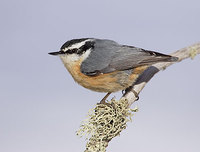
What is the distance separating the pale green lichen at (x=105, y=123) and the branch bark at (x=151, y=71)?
0.24 meters

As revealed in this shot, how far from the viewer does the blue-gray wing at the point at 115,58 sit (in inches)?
145

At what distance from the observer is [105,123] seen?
3338 millimetres

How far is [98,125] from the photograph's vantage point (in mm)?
3355

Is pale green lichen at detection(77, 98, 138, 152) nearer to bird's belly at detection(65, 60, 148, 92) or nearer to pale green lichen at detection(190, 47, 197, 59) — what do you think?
bird's belly at detection(65, 60, 148, 92)

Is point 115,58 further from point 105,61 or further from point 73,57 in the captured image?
point 73,57

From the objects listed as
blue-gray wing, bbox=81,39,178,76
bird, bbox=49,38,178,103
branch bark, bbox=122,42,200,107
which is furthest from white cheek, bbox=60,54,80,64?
branch bark, bbox=122,42,200,107

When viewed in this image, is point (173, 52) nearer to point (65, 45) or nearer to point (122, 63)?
point (122, 63)

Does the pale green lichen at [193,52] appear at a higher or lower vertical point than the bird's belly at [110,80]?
higher

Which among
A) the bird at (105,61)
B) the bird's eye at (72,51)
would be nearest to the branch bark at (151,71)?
the bird at (105,61)

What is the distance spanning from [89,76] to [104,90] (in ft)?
0.86

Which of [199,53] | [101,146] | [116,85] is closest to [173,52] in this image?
[199,53]

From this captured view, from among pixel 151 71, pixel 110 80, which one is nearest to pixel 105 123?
pixel 110 80

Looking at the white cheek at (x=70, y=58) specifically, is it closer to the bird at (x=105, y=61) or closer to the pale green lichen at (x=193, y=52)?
the bird at (x=105, y=61)

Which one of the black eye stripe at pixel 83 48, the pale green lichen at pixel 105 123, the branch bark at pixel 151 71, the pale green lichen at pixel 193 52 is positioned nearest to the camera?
the pale green lichen at pixel 105 123
